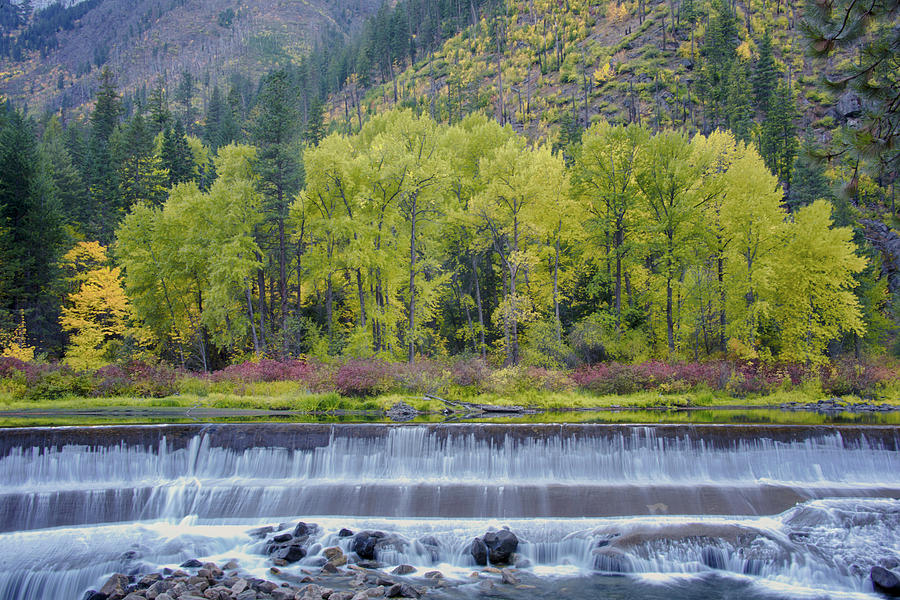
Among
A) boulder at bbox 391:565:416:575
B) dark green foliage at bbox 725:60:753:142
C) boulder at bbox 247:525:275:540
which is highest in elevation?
dark green foliage at bbox 725:60:753:142

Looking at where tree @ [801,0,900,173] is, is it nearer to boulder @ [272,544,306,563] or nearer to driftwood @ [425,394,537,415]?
boulder @ [272,544,306,563]

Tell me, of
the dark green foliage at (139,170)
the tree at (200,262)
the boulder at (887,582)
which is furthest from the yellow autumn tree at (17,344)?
the boulder at (887,582)

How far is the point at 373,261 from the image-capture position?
3109 cm

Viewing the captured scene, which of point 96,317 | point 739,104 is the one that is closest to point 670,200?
point 96,317

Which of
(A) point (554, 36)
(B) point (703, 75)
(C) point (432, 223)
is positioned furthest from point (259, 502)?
(A) point (554, 36)

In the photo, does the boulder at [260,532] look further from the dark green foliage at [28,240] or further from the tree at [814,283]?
the dark green foliage at [28,240]

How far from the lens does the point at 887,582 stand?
12.3 m

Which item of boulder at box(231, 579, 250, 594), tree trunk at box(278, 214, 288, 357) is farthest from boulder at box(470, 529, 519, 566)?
tree trunk at box(278, 214, 288, 357)

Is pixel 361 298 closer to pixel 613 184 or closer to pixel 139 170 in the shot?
pixel 613 184

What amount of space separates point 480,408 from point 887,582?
578 inches

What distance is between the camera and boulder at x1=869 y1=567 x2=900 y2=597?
40.3 feet

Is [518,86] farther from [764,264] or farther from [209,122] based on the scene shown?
[764,264]

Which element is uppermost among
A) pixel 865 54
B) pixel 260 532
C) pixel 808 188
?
pixel 808 188

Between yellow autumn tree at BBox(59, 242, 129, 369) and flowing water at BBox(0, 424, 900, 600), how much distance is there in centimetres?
1949
